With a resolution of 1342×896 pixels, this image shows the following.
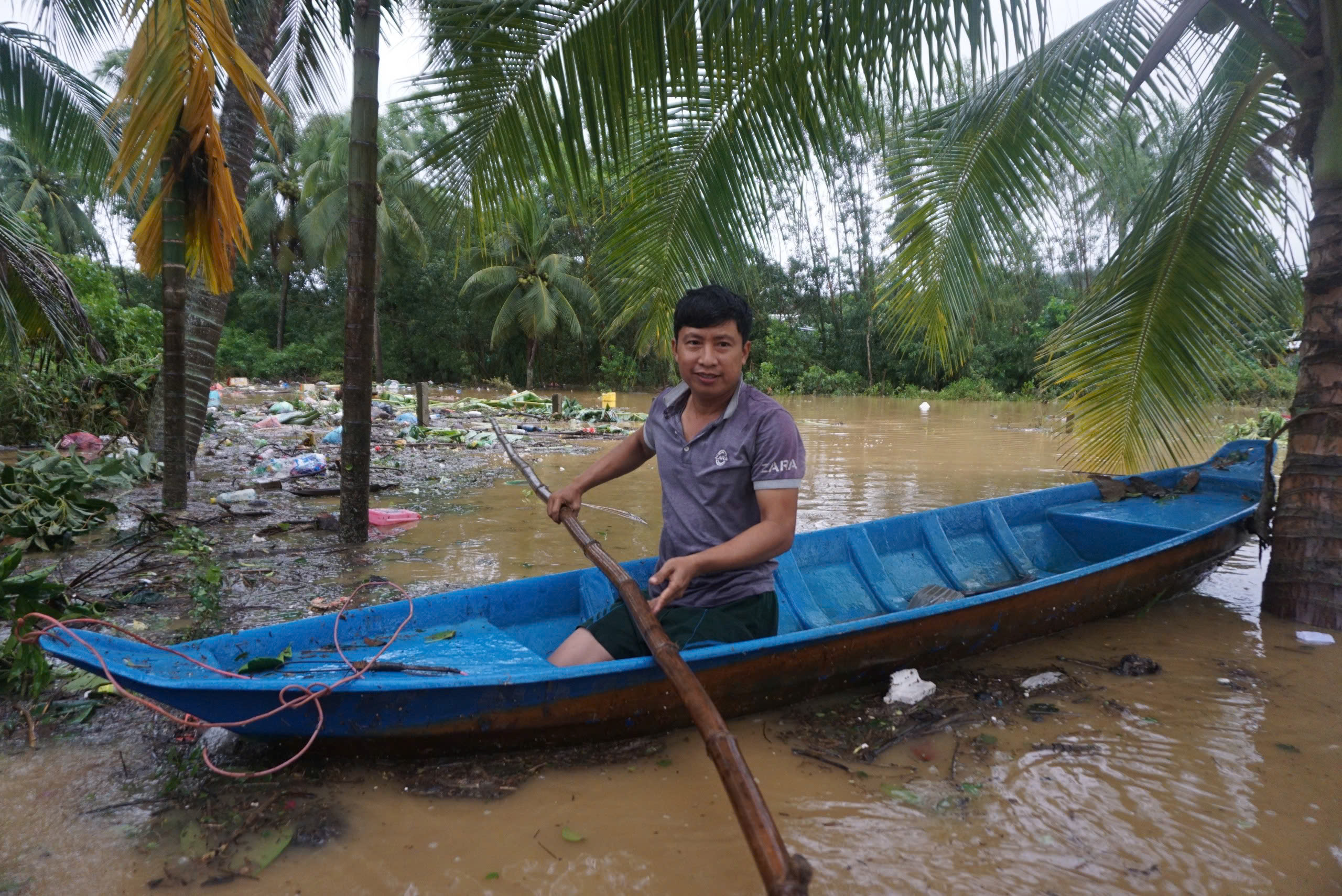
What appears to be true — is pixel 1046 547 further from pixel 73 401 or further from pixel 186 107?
pixel 73 401

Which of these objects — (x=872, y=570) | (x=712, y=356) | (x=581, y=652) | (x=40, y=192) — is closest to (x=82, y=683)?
(x=581, y=652)

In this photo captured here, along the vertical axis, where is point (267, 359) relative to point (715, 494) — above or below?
below

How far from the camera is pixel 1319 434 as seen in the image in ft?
12.9

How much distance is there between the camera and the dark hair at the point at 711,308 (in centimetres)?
243

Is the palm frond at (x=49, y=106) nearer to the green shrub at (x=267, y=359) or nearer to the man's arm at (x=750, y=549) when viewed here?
the man's arm at (x=750, y=549)

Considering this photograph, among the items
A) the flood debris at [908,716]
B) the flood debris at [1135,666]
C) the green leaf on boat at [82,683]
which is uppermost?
the flood debris at [1135,666]

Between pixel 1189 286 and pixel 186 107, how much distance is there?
5.76 meters

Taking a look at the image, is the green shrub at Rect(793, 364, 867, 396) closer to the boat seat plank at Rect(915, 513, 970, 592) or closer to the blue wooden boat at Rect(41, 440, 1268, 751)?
the blue wooden boat at Rect(41, 440, 1268, 751)

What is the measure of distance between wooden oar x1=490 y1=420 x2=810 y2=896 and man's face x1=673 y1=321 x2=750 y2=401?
63 centimetres

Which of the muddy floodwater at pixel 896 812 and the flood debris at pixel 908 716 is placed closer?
the muddy floodwater at pixel 896 812

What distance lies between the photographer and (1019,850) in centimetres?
215

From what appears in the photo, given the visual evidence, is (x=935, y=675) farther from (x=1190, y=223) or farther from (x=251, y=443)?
(x=251, y=443)

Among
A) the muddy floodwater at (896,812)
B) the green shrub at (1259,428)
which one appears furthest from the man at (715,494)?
the green shrub at (1259,428)

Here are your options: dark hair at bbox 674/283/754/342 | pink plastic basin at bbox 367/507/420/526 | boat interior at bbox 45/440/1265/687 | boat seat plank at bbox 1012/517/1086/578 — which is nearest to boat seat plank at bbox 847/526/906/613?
boat interior at bbox 45/440/1265/687
